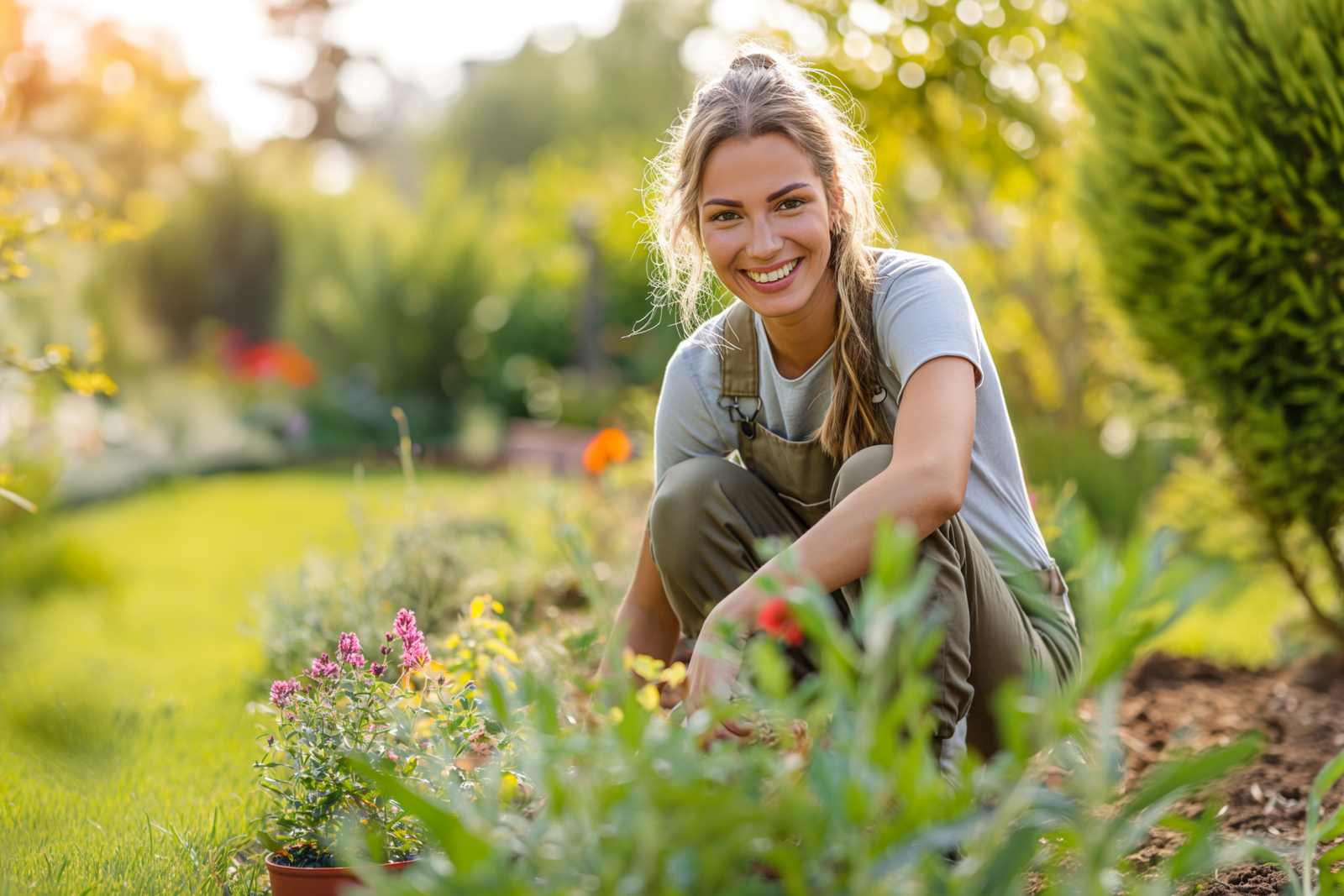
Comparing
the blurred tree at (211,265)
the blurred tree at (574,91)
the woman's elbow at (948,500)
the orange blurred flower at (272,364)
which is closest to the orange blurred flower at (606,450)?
the woman's elbow at (948,500)

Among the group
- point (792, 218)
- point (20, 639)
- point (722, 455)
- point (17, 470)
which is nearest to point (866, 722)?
point (792, 218)

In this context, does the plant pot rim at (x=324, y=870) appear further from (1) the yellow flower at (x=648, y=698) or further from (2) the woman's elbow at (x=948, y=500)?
(2) the woman's elbow at (x=948, y=500)

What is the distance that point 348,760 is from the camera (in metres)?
1.41

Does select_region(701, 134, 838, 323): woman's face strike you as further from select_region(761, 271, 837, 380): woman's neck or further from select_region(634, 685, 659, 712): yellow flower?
select_region(634, 685, 659, 712): yellow flower

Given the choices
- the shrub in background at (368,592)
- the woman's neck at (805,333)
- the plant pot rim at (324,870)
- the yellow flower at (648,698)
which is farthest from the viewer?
the shrub in background at (368,592)

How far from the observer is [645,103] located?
26.3 meters

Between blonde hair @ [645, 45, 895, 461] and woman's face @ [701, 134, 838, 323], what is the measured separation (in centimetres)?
3

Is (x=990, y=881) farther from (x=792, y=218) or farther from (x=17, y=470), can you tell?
(x=17, y=470)

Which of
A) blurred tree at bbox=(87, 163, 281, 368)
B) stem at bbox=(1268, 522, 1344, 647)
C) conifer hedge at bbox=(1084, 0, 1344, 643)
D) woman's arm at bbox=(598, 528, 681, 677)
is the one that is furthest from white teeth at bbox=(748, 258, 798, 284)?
blurred tree at bbox=(87, 163, 281, 368)

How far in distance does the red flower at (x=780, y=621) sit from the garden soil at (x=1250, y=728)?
75 centimetres

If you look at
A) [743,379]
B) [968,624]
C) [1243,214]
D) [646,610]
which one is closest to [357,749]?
[646,610]

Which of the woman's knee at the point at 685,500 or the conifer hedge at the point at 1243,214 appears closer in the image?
the woman's knee at the point at 685,500

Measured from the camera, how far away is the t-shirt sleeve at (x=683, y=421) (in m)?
2.08

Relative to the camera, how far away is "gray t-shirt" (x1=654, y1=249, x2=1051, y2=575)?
1709 millimetres
